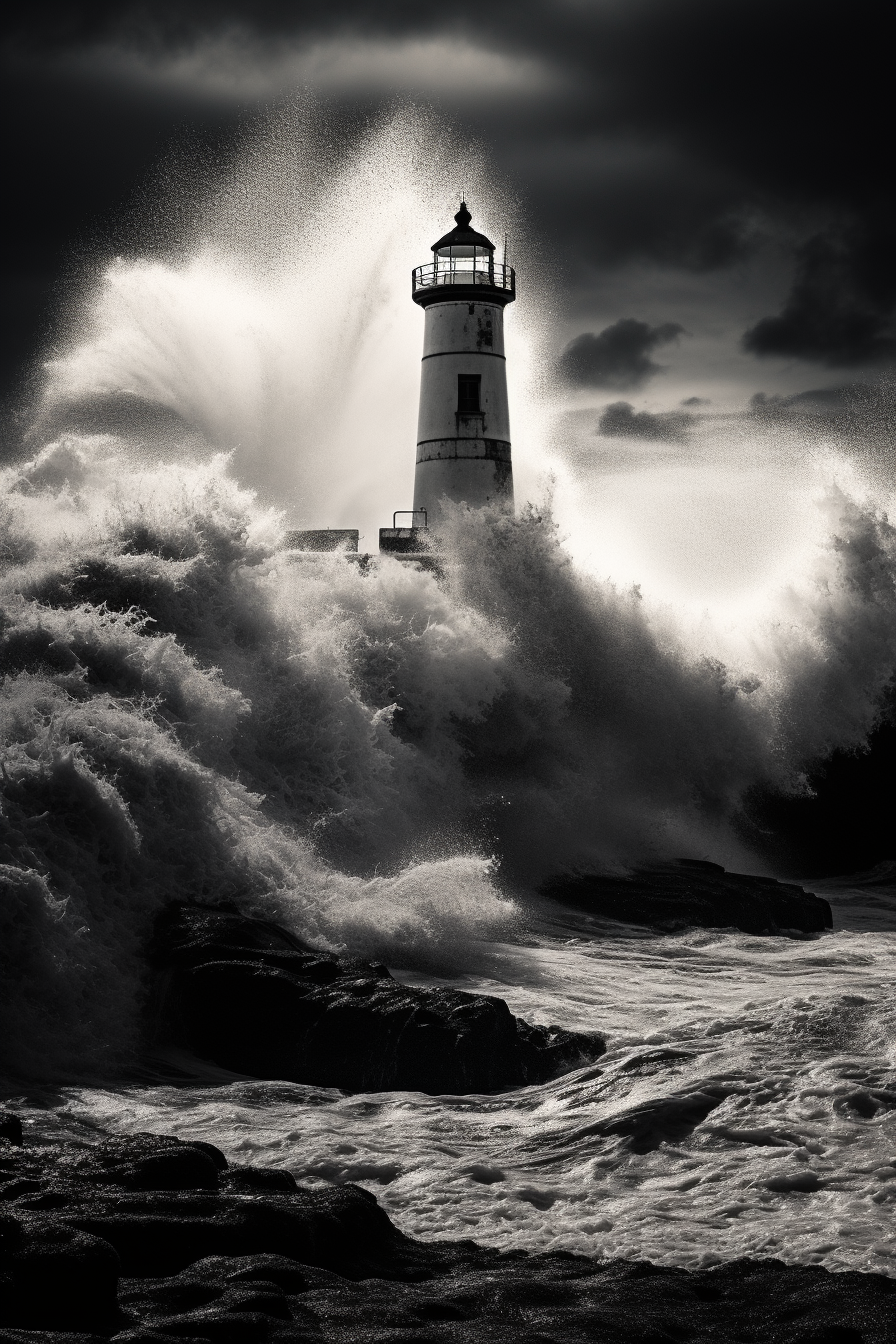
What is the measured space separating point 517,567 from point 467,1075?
12054 mm

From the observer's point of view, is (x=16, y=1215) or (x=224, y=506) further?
(x=224, y=506)

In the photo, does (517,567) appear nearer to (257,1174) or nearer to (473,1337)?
(257,1174)

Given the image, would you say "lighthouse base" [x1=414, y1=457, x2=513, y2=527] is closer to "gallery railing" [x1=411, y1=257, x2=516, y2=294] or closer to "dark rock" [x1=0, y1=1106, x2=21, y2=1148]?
"gallery railing" [x1=411, y1=257, x2=516, y2=294]

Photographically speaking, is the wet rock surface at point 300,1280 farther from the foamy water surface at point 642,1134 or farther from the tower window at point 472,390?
the tower window at point 472,390

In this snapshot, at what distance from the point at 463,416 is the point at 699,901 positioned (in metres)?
12.4

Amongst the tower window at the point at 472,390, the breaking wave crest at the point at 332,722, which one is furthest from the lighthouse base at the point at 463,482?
the breaking wave crest at the point at 332,722

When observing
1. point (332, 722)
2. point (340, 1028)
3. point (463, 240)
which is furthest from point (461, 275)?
point (340, 1028)

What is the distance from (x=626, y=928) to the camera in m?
12.4

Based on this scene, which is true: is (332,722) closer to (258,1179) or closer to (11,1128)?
(11,1128)

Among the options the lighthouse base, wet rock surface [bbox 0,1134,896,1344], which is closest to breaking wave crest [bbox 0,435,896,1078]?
the lighthouse base

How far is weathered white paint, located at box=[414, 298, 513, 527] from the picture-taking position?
22.9 m

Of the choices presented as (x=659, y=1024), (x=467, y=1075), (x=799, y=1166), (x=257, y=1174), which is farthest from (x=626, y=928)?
(x=257, y=1174)

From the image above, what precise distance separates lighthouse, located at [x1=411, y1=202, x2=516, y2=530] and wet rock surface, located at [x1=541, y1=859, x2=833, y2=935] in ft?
34.1

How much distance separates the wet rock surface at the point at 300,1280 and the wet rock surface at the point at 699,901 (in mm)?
7499
